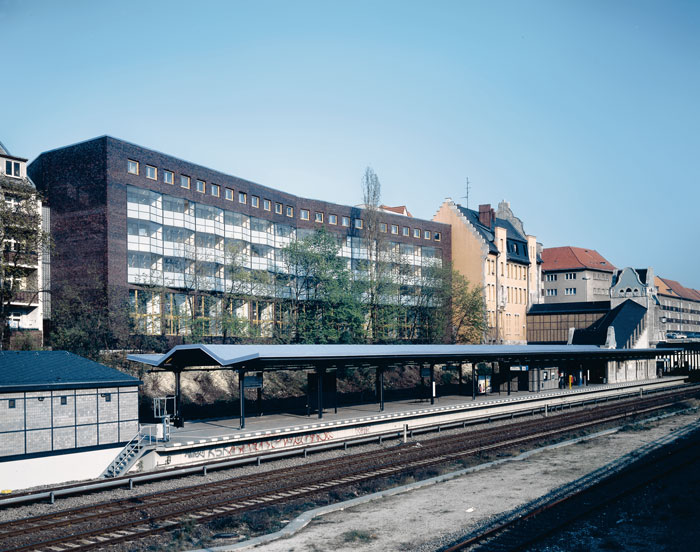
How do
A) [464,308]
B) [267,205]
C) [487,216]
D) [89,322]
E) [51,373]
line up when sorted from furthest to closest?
[487,216] → [464,308] → [267,205] → [89,322] → [51,373]

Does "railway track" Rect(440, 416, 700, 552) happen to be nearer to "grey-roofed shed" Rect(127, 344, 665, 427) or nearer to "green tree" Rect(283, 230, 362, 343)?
"grey-roofed shed" Rect(127, 344, 665, 427)

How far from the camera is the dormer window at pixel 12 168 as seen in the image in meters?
52.2

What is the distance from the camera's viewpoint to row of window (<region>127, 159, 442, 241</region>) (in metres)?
54.7

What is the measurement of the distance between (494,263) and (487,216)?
24.8ft

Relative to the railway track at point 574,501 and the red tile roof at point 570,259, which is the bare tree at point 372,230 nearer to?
the railway track at point 574,501

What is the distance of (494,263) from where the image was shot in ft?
282

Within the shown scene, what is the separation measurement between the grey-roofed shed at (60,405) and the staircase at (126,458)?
0.68 m

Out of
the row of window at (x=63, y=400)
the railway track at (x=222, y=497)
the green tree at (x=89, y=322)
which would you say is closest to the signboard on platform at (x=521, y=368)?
the railway track at (x=222, y=497)

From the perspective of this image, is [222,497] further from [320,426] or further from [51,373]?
[320,426]

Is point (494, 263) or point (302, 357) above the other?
point (494, 263)

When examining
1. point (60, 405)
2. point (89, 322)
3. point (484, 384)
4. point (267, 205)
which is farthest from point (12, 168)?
point (484, 384)

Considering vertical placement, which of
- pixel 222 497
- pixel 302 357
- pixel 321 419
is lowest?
pixel 222 497

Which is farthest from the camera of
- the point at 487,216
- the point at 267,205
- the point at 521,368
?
the point at 487,216

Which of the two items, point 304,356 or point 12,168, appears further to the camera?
point 12,168
